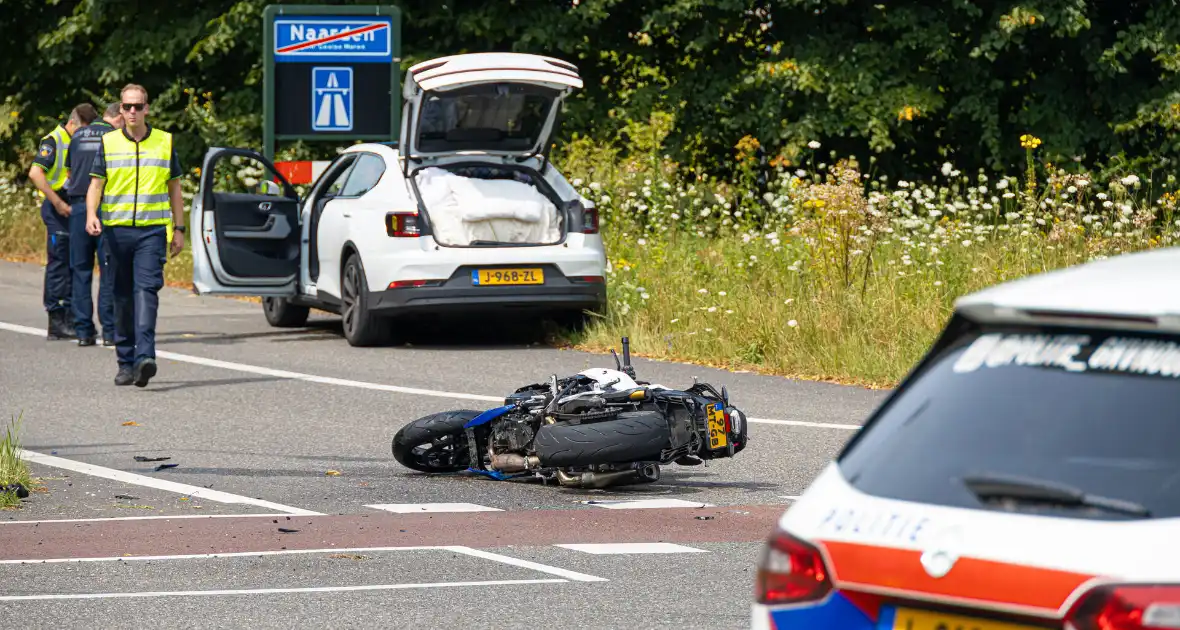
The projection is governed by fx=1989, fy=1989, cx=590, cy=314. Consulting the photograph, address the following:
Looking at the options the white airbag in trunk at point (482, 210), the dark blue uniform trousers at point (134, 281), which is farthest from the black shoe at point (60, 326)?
the white airbag in trunk at point (482, 210)

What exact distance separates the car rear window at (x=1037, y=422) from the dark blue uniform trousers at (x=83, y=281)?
12.9 meters

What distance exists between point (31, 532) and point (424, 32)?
18.9m

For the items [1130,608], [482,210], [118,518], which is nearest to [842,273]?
[482,210]

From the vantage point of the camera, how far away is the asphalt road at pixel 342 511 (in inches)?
263

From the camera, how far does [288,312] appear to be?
1761 cm

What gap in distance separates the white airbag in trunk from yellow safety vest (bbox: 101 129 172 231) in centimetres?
272

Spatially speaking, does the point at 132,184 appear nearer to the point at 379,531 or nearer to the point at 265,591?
the point at 379,531

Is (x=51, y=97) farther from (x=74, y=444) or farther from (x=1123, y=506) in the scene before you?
(x=1123, y=506)

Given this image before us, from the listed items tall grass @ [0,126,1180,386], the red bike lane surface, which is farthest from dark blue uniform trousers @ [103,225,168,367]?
the red bike lane surface

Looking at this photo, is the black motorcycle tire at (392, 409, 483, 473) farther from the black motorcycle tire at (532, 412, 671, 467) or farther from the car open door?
the car open door

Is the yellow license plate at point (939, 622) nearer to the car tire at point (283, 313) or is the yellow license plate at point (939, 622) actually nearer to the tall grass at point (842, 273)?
the tall grass at point (842, 273)

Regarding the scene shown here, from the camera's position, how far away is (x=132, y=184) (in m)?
13.3

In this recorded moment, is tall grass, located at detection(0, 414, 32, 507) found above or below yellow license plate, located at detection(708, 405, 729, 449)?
below

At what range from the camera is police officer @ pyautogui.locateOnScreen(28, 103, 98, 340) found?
53.0ft
